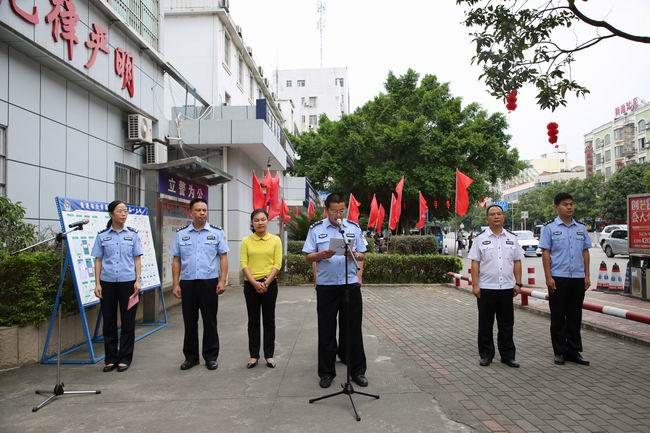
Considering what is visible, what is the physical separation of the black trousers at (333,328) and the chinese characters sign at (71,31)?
4967 mm

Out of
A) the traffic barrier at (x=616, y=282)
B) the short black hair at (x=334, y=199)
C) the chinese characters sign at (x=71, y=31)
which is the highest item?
the chinese characters sign at (x=71, y=31)

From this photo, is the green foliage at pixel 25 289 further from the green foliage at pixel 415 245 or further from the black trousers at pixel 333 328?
the green foliage at pixel 415 245

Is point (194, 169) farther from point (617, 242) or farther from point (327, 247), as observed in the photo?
point (617, 242)

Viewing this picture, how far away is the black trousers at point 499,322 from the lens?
16.7 feet

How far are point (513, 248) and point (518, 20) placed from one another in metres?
2.68

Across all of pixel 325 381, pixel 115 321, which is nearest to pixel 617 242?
pixel 325 381

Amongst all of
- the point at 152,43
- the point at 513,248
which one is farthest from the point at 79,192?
the point at 513,248

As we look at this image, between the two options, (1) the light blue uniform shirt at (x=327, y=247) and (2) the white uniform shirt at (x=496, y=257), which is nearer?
(1) the light blue uniform shirt at (x=327, y=247)

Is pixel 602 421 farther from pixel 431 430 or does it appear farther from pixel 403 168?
pixel 403 168

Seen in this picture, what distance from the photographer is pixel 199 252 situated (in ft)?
16.6

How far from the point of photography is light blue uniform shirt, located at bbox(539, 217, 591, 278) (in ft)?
17.0

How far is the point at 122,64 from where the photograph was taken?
842cm

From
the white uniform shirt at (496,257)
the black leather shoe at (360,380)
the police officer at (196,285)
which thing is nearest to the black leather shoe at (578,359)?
the white uniform shirt at (496,257)

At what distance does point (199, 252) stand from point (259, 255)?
2.08 feet
